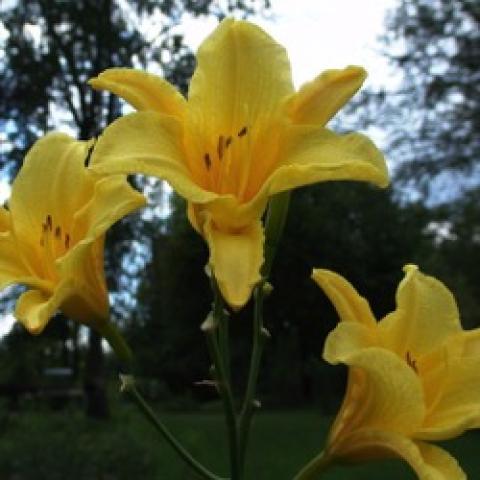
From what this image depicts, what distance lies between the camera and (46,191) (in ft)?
4.10

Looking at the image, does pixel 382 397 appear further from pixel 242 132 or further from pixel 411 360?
pixel 242 132

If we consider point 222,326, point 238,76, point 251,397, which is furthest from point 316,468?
point 238,76

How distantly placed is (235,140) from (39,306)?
0.32 meters

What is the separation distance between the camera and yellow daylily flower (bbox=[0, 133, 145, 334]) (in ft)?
3.51

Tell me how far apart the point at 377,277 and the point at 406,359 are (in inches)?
920

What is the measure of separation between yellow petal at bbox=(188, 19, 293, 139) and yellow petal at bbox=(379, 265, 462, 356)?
0.33 metres

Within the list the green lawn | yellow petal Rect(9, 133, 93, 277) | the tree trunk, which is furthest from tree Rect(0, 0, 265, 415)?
yellow petal Rect(9, 133, 93, 277)

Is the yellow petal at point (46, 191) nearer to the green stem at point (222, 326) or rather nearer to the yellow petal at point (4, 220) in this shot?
the yellow petal at point (4, 220)

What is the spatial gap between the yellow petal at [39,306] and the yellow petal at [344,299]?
0.33m

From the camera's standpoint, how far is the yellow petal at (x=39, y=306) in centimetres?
103

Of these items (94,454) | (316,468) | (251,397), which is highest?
(251,397)

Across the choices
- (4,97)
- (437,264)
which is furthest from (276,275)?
(4,97)

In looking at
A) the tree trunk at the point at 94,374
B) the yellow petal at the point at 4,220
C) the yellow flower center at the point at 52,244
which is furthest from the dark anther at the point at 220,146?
the tree trunk at the point at 94,374

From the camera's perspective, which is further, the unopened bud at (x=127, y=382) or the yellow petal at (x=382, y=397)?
the unopened bud at (x=127, y=382)
